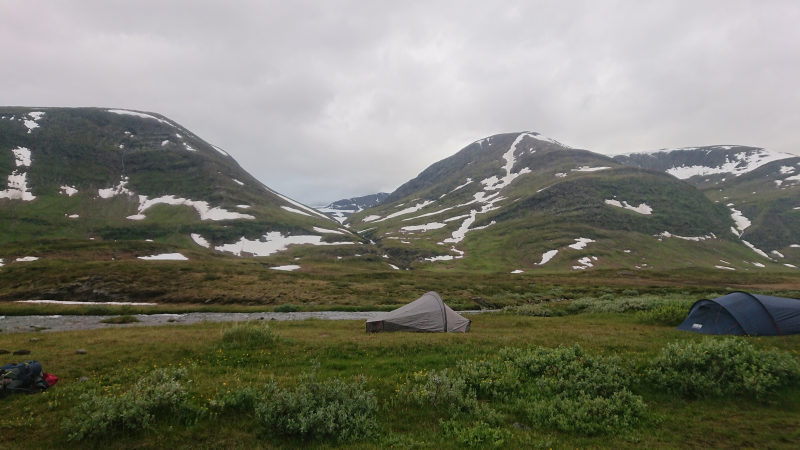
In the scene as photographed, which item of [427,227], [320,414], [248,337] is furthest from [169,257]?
[427,227]

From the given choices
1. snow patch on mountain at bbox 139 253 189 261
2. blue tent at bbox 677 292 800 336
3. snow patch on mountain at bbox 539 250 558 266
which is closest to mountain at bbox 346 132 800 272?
snow patch on mountain at bbox 539 250 558 266

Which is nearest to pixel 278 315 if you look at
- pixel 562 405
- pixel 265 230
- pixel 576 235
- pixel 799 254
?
pixel 562 405

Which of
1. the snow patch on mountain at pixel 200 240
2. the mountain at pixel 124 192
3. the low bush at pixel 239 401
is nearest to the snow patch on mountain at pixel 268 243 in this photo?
the mountain at pixel 124 192

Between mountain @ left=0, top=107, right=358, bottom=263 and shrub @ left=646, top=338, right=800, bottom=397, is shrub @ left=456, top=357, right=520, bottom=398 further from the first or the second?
mountain @ left=0, top=107, right=358, bottom=263

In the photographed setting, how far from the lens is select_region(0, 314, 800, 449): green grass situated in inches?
330

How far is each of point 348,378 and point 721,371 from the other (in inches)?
498

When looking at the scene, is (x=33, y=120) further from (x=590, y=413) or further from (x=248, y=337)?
(x=590, y=413)

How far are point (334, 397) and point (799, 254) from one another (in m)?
237

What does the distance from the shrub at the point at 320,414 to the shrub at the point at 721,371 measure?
32.7 feet

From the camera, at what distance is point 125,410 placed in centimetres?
845

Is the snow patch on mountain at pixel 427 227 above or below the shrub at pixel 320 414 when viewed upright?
above

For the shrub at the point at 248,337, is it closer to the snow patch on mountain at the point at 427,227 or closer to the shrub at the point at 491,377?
the shrub at the point at 491,377

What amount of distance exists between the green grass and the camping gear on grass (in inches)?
14.7

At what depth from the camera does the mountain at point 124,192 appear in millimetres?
122688
